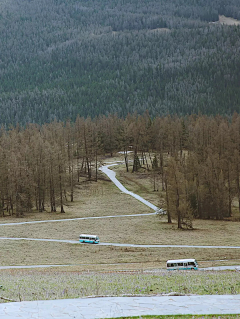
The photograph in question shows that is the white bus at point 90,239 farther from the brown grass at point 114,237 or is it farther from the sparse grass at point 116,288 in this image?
the sparse grass at point 116,288

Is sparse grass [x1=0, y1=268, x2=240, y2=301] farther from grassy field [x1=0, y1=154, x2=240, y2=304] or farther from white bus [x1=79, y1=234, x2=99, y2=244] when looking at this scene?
white bus [x1=79, y1=234, x2=99, y2=244]

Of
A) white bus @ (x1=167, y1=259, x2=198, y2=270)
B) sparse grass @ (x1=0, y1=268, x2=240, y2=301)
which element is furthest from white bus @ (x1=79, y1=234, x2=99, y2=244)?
sparse grass @ (x1=0, y1=268, x2=240, y2=301)

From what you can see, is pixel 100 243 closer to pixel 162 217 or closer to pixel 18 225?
pixel 18 225

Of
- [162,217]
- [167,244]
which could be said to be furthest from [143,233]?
[162,217]

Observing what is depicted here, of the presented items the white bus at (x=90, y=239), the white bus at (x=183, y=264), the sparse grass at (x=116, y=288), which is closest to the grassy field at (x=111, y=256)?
the sparse grass at (x=116, y=288)

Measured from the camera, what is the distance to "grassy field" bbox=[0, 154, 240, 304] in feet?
56.4

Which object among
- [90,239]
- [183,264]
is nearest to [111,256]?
[90,239]

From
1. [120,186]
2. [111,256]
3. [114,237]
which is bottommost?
[120,186]

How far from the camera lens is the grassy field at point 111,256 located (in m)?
17.2

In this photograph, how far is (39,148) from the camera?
3123 inches

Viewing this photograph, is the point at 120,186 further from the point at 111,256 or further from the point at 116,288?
the point at 116,288

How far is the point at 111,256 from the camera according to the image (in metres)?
42.8

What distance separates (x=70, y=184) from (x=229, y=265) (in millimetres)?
61289

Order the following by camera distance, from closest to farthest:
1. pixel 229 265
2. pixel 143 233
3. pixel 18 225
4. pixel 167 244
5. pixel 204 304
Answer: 1. pixel 204 304
2. pixel 229 265
3. pixel 167 244
4. pixel 143 233
5. pixel 18 225
